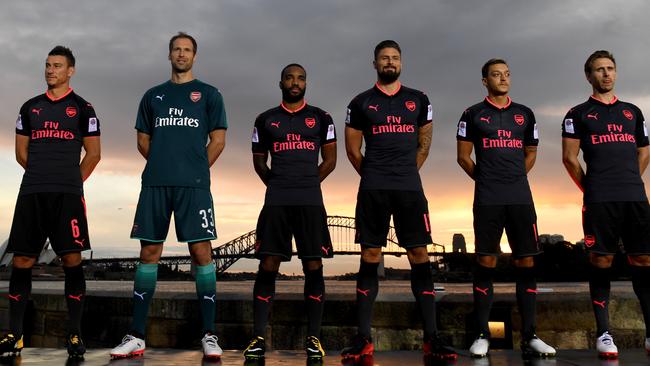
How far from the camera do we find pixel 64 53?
5.88 meters

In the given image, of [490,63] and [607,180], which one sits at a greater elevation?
[490,63]

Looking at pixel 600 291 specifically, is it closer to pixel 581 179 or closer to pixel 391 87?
pixel 581 179

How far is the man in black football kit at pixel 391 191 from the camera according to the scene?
556 cm

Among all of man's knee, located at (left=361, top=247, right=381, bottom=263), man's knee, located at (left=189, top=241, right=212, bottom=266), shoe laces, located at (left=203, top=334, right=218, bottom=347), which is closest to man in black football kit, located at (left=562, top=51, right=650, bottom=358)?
man's knee, located at (left=361, top=247, right=381, bottom=263)

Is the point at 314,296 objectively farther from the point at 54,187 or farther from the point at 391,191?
the point at 54,187

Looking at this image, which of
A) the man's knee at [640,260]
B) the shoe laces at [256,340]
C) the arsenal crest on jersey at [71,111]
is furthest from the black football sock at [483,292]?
the arsenal crest on jersey at [71,111]

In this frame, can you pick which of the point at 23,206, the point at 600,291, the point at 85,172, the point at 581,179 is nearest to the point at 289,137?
the point at 85,172

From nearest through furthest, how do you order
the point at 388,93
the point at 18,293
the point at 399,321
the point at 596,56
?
the point at 18,293
the point at 388,93
the point at 596,56
the point at 399,321

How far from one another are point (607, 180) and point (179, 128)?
4.24 meters

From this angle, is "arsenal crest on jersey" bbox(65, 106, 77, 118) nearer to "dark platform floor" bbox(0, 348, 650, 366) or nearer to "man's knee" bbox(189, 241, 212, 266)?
"man's knee" bbox(189, 241, 212, 266)

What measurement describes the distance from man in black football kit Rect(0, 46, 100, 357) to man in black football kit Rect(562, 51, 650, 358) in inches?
192

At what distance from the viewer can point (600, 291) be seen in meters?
5.87

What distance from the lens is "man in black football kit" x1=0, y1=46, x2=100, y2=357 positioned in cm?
549

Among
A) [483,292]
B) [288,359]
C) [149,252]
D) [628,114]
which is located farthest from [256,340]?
[628,114]
